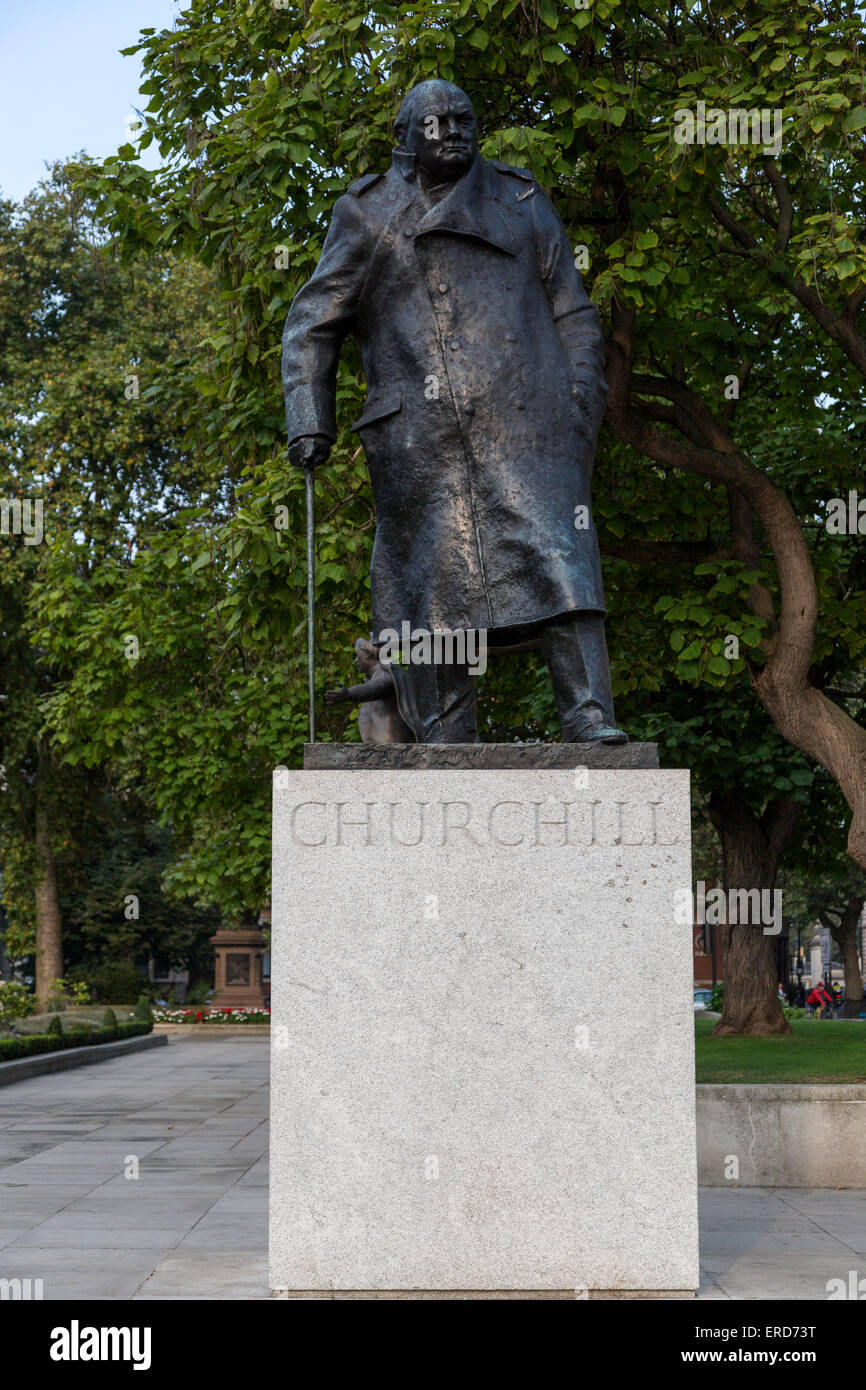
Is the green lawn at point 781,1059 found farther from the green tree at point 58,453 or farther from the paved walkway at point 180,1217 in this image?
the green tree at point 58,453

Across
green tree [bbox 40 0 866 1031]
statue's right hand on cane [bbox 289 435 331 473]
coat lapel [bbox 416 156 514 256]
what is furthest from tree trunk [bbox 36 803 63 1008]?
coat lapel [bbox 416 156 514 256]

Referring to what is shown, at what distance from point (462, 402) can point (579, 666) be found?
1157mm

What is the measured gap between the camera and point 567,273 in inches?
266

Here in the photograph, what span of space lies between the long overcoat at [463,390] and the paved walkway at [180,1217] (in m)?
2.76

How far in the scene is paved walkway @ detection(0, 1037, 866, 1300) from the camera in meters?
6.29

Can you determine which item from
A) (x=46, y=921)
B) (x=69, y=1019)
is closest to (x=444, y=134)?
(x=69, y=1019)

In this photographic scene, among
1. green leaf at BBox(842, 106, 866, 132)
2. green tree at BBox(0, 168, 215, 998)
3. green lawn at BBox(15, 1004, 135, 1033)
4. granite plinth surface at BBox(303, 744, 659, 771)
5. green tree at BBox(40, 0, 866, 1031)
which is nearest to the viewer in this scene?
granite plinth surface at BBox(303, 744, 659, 771)

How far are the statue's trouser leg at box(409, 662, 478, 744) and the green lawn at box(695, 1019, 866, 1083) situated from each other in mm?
5855

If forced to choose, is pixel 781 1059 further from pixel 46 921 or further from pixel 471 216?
pixel 46 921

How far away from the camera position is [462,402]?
635cm

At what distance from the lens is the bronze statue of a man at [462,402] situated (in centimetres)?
630

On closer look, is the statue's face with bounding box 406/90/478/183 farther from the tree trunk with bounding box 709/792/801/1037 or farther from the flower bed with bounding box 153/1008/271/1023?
the flower bed with bounding box 153/1008/271/1023

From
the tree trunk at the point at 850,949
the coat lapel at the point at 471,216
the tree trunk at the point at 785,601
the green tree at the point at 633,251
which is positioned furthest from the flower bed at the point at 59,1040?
the tree trunk at the point at 850,949
